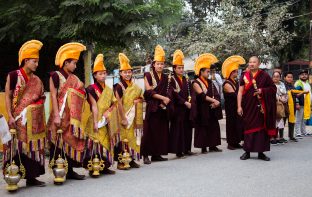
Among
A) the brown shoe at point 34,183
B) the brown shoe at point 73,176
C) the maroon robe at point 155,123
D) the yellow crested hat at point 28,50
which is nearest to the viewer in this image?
the yellow crested hat at point 28,50

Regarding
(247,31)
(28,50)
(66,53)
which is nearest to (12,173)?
(28,50)

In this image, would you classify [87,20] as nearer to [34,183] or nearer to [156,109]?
[156,109]

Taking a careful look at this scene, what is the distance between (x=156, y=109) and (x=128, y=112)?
28.8 inches

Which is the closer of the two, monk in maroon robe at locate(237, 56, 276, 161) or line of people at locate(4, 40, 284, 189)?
line of people at locate(4, 40, 284, 189)

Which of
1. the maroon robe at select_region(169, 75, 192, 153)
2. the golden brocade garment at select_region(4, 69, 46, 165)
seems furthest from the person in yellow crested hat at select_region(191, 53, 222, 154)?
the golden brocade garment at select_region(4, 69, 46, 165)

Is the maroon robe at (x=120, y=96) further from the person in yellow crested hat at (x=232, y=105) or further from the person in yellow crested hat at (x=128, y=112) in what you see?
the person in yellow crested hat at (x=232, y=105)

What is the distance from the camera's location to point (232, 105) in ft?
35.3

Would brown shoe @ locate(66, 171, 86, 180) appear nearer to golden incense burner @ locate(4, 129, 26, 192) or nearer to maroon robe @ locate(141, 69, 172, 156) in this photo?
golden incense burner @ locate(4, 129, 26, 192)

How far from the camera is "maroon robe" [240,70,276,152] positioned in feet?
28.1

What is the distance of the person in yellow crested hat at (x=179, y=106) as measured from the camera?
924 cm

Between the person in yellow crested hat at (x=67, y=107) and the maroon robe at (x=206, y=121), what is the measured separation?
3.54 metres

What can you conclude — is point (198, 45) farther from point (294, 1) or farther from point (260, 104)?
point (260, 104)

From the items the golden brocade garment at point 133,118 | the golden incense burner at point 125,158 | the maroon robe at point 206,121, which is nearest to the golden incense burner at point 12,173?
the golden incense burner at point 125,158

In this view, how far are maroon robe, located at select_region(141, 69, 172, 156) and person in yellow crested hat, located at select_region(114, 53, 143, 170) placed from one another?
430mm
